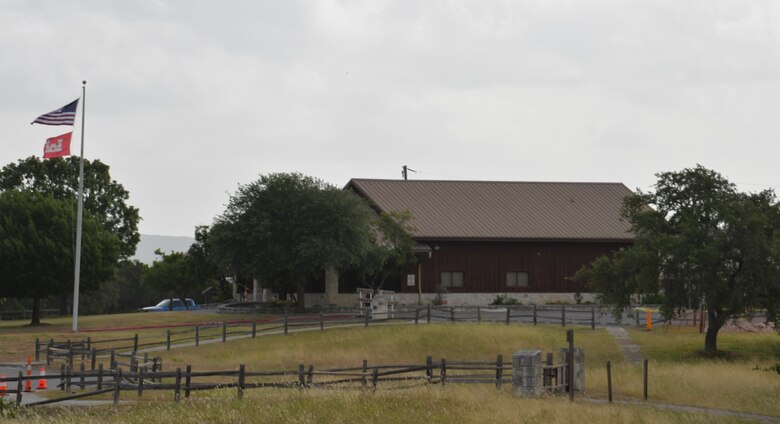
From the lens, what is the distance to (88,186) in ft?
300

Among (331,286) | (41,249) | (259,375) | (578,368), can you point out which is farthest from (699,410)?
(41,249)

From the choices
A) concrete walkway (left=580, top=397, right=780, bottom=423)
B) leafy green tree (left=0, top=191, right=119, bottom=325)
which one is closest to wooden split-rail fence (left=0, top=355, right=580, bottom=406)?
concrete walkway (left=580, top=397, right=780, bottom=423)

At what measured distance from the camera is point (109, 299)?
108812 mm

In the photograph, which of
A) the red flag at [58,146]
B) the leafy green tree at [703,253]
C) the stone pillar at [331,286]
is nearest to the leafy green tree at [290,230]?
the stone pillar at [331,286]

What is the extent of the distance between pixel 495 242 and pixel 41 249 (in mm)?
31102

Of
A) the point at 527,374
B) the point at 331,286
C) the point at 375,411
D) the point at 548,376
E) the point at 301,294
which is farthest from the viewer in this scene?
the point at 331,286

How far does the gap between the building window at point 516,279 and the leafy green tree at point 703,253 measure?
2530 cm

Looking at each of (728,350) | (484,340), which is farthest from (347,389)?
(728,350)

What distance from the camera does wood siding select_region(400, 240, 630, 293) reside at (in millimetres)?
72562

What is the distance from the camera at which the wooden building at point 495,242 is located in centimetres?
A: 7244

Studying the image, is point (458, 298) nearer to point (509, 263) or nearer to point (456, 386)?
point (509, 263)

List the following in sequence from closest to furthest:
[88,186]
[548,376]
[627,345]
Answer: [548,376], [627,345], [88,186]

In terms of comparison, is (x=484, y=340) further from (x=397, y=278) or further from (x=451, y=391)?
(x=397, y=278)

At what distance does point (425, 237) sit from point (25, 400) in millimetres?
41996
